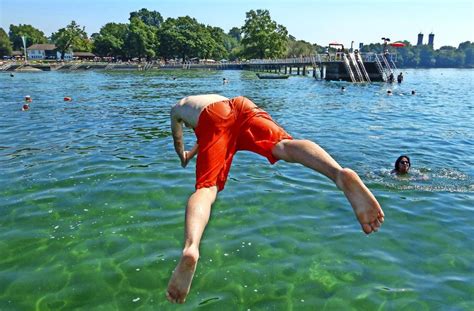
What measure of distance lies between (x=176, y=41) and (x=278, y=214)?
118 meters

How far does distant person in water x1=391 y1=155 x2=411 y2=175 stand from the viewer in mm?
11516

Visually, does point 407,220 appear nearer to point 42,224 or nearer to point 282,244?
point 282,244

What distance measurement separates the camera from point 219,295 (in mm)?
5762

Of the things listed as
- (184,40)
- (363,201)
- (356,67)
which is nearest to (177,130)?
(363,201)

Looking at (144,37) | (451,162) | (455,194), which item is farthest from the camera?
(144,37)

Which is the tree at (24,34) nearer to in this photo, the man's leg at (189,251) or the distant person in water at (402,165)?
the distant person in water at (402,165)

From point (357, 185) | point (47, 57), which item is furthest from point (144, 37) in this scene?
point (357, 185)

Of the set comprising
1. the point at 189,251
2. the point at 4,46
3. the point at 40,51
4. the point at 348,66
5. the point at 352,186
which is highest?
the point at 4,46

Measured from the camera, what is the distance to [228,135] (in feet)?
14.0

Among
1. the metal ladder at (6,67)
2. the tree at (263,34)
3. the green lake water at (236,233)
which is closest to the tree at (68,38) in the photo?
the metal ladder at (6,67)

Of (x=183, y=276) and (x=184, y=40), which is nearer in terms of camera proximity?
(x=183, y=276)

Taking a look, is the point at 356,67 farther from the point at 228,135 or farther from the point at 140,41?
the point at 140,41

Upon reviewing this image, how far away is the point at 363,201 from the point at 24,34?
171206 mm

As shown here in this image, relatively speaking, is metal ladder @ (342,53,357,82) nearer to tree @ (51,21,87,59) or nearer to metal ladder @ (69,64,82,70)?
metal ladder @ (69,64,82,70)
